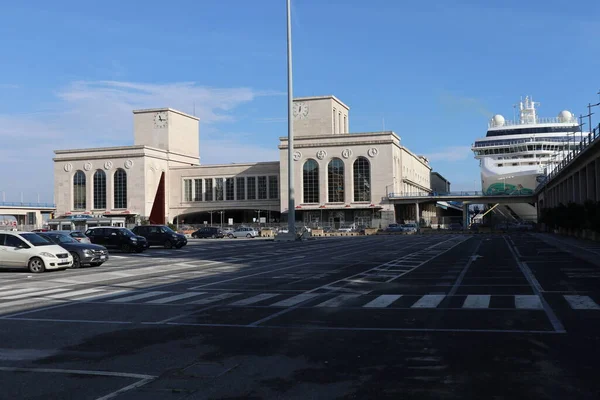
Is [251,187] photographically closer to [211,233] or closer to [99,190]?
[99,190]

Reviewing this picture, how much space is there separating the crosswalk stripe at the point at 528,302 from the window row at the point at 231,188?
95.6m

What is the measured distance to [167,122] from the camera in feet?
382

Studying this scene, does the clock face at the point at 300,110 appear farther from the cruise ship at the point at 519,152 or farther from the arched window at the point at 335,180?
the cruise ship at the point at 519,152

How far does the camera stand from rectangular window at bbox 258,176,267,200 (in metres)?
110

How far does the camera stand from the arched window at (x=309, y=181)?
102 m

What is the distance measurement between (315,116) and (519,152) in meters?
34.4

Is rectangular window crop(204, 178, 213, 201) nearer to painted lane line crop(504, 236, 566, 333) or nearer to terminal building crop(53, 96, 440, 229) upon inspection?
terminal building crop(53, 96, 440, 229)

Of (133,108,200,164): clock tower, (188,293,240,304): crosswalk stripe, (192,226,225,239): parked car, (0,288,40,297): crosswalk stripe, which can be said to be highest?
(133,108,200,164): clock tower

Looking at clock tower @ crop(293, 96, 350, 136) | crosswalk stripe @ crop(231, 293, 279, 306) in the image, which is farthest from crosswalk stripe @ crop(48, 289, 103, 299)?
clock tower @ crop(293, 96, 350, 136)

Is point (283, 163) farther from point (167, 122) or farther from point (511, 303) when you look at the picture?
point (511, 303)

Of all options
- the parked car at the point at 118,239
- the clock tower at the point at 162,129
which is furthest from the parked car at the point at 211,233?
the clock tower at the point at 162,129

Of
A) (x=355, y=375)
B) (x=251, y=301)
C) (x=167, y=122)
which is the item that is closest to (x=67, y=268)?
(x=251, y=301)

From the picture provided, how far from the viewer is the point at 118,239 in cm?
3503

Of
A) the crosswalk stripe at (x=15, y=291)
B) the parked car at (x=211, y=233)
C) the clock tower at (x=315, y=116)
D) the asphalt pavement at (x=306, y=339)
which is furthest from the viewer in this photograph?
the clock tower at (x=315, y=116)
